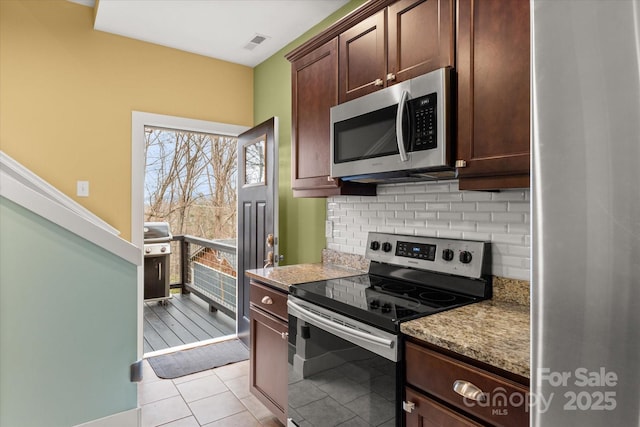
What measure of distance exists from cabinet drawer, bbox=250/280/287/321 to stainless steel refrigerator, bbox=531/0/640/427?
A: 5.29ft

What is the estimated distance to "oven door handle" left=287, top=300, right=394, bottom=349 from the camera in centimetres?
134

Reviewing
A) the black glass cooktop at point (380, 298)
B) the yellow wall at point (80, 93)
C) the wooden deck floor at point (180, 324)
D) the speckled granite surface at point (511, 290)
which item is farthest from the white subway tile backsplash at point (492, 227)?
the wooden deck floor at point (180, 324)

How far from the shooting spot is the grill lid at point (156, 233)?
199 inches

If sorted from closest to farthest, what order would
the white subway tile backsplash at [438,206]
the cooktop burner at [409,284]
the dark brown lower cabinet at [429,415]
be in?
the dark brown lower cabinet at [429,415]
the cooktop burner at [409,284]
the white subway tile backsplash at [438,206]

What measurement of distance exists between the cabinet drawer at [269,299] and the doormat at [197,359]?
1127mm

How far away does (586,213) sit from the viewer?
47 cm

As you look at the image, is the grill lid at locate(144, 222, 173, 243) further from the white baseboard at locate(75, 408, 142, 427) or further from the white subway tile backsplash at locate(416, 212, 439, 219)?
the white subway tile backsplash at locate(416, 212, 439, 219)

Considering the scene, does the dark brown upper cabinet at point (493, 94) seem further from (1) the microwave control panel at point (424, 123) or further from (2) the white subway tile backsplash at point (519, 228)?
(2) the white subway tile backsplash at point (519, 228)

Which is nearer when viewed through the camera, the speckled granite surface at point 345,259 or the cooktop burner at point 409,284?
the cooktop burner at point 409,284

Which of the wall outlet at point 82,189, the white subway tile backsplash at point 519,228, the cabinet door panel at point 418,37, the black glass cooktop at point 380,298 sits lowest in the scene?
the black glass cooktop at point 380,298

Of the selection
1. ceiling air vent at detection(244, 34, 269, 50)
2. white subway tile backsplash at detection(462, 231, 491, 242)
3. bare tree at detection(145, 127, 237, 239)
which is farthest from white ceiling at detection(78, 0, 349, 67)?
bare tree at detection(145, 127, 237, 239)

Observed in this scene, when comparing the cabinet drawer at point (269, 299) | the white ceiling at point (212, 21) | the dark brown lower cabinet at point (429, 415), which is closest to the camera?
the dark brown lower cabinet at point (429, 415)

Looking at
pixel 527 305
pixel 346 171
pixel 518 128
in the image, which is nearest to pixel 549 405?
pixel 518 128

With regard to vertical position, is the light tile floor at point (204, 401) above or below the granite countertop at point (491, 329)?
below
